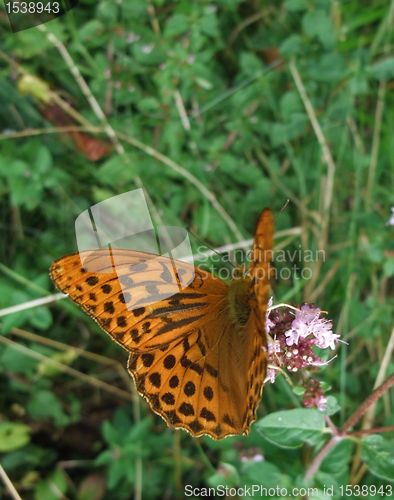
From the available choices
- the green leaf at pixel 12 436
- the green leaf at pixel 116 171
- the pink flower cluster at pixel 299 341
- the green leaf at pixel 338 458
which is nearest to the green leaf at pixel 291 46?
the green leaf at pixel 116 171

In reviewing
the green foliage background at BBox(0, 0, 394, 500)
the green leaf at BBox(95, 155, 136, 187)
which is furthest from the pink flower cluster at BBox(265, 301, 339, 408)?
the green leaf at BBox(95, 155, 136, 187)

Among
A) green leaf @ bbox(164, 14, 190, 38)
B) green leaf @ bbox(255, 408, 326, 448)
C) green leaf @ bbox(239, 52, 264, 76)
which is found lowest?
green leaf @ bbox(255, 408, 326, 448)

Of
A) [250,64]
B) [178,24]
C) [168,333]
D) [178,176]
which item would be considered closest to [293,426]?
[168,333]

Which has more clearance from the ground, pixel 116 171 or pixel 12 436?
pixel 116 171

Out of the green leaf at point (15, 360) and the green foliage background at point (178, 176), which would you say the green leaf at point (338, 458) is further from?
the green leaf at point (15, 360)

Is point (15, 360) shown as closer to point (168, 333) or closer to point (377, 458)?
point (168, 333)

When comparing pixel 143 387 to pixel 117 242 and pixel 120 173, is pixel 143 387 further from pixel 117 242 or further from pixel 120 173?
pixel 120 173

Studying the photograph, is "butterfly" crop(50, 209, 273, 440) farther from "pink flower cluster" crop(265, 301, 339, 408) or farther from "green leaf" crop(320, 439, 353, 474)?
"green leaf" crop(320, 439, 353, 474)
